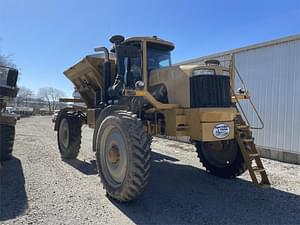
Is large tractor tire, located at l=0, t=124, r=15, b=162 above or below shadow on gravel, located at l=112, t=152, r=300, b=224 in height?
above

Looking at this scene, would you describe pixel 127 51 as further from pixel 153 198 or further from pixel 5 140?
pixel 5 140

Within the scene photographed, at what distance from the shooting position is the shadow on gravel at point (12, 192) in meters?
4.40

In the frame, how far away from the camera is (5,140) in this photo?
7391 millimetres

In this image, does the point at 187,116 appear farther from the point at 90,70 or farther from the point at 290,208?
the point at 90,70

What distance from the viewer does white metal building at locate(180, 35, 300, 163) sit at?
8531 millimetres

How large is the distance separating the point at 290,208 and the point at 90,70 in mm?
5591

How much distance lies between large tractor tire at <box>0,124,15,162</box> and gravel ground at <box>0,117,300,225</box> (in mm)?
276

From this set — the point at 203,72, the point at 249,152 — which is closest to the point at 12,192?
the point at 203,72

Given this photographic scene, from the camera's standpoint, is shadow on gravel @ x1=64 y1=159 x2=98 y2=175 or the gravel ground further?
shadow on gravel @ x1=64 y1=159 x2=98 y2=175

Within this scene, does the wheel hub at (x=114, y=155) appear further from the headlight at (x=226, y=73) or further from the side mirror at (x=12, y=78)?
the side mirror at (x=12, y=78)

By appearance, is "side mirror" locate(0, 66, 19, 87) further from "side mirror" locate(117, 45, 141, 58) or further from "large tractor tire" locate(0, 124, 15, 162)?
"side mirror" locate(117, 45, 141, 58)

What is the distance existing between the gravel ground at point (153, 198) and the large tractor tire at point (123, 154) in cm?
30

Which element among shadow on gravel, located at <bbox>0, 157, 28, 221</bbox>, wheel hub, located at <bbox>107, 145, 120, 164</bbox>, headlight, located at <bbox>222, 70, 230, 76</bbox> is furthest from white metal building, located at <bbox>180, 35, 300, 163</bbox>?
shadow on gravel, located at <bbox>0, 157, 28, 221</bbox>

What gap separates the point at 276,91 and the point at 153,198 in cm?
610
